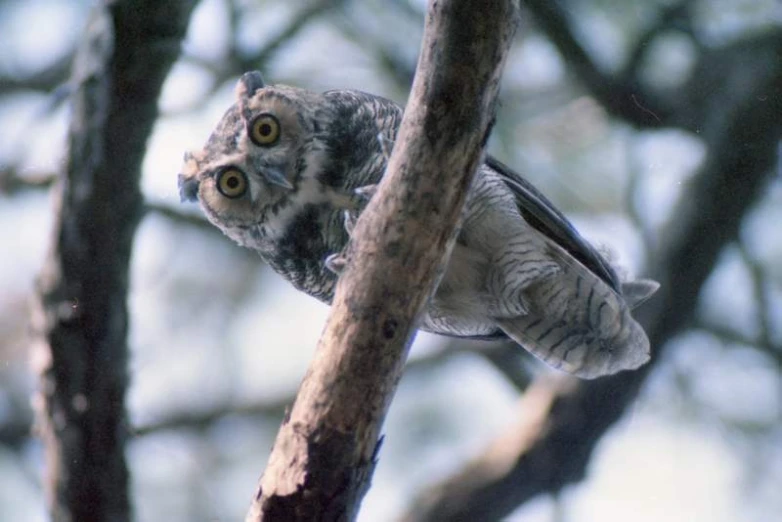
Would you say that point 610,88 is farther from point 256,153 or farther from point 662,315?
point 256,153

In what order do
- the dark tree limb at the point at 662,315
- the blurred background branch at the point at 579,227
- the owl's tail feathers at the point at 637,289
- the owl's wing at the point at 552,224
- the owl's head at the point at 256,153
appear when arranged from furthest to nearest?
the dark tree limb at the point at 662,315, the blurred background branch at the point at 579,227, the owl's tail feathers at the point at 637,289, the owl's wing at the point at 552,224, the owl's head at the point at 256,153

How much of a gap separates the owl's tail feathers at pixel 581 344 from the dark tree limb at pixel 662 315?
88 centimetres

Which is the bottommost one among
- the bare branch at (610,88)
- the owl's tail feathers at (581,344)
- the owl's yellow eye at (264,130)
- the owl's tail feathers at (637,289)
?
the owl's tail feathers at (581,344)

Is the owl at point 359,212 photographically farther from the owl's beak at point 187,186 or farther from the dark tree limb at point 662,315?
the dark tree limb at point 662,315

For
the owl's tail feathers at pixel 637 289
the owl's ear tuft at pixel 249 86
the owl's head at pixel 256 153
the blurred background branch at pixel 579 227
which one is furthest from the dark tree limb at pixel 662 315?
the owl's ear tuft at pixel 249 86

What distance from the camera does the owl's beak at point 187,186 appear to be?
73.6 inches

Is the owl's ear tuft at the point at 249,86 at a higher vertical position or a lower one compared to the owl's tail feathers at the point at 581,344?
higher

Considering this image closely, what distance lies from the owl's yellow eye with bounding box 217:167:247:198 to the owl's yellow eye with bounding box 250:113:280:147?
0.08 metres

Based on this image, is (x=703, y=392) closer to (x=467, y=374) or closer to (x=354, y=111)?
(x=467, y=374)

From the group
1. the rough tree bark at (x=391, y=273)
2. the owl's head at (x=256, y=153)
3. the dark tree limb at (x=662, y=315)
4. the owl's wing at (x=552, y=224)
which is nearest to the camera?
the rough tree bark at (x=391, y=273)

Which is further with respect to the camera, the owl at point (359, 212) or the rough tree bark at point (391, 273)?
the owl at point (359, 212)

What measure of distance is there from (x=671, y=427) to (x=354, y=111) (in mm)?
1848

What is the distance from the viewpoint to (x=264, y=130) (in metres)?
1.73

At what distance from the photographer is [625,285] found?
6.84 feet
